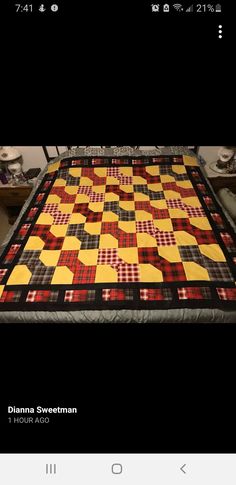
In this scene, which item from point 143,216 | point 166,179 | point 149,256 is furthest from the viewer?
point 166,179

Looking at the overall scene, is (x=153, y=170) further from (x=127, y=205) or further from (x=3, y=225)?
(x=3, y=225)

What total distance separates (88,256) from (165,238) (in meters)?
0.51

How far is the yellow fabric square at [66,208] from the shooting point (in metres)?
2.26

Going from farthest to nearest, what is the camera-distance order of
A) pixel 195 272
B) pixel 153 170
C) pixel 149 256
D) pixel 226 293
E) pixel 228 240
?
pixel 153 170 < pixel 228 240 < pixel 149 256 < pixel 195 272 < pixel 226 293

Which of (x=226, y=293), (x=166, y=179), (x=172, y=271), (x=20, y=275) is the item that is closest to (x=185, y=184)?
(x=166, y=179)

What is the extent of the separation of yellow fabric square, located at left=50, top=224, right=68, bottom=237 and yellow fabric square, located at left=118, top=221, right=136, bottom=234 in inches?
15.0

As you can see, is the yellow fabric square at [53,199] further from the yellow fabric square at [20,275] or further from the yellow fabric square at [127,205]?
the yellow fabric square at [20,275]

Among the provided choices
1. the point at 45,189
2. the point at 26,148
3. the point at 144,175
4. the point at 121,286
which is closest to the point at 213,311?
the point at 121,286

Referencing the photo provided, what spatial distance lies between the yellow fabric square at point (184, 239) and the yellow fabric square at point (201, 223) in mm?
125

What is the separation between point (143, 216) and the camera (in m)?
2.15

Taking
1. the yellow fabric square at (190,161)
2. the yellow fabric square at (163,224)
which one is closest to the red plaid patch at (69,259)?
the yellow fabric square at (163,224)

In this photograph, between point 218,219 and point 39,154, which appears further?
point 39,154

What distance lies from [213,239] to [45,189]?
4.79 ft
